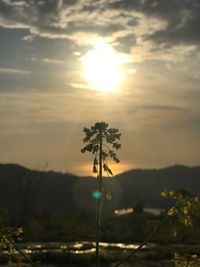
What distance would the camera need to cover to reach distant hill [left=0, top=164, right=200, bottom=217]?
34.6m

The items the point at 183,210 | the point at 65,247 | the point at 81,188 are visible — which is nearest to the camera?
the point at 183,210

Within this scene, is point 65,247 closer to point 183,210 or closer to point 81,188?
point 183,210

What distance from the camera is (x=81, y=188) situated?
42.6 metres

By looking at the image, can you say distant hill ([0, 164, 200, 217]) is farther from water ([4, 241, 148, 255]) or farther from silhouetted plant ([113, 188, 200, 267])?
silhouetted plant ([113, 188, 200, 267])

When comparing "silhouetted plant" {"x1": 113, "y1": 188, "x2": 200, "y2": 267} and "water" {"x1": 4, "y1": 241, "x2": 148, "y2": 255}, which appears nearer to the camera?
"silhouetted plant" {"x1": 113, "y1": 188, "x2": 200, "y2": 267}

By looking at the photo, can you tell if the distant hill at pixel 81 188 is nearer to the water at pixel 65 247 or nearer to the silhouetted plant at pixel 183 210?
the water at pixel 65 247

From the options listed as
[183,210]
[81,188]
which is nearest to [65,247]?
[183,210]

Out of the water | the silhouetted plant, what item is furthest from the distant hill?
the silhouetted plant

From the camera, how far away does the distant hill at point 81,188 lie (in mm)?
34594

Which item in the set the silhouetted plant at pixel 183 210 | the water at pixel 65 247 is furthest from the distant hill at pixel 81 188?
the silhouetted plant at pixel 183 210

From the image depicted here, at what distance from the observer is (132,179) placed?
54.9 m

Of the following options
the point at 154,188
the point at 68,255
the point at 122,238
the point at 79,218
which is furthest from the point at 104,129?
the point at 154,188

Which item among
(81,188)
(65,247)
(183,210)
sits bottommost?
(65,247)

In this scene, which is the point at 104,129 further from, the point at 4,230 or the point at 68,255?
the point at 68,255
